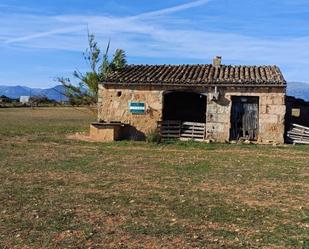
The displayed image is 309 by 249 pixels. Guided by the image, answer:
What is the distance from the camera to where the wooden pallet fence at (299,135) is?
883 inches

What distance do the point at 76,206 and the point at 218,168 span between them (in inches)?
243

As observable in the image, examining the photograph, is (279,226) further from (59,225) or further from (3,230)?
(3,230)

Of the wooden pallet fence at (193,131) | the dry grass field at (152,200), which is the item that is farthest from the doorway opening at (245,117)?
the dry grass field at (152,200)

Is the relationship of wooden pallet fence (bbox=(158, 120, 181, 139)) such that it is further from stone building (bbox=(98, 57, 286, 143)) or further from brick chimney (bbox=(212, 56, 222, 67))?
brick chimney (bbox=(212, 56, 222, 67))

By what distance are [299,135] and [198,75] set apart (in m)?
5.65

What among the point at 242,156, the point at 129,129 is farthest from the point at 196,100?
the point at 242,156

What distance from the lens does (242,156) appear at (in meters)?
16.9

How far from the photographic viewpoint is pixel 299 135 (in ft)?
74.1

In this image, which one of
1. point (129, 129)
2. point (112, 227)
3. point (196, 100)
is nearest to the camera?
point (112, 227)

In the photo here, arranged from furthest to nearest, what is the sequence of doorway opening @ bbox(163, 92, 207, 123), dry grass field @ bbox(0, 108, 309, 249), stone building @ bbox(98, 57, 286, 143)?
doorway opening @ bbox(163, 92, 207, 123), stone building @ bbox(98, 57, 286, 143), dry grass field @ bbox(0, 108, 309, 249)

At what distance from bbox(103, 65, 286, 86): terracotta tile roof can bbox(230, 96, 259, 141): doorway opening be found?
960 millimetres

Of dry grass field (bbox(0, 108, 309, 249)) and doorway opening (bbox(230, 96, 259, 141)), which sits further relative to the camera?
doorway opening (bbox(230, 96, 259, 141))

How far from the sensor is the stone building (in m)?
21.9

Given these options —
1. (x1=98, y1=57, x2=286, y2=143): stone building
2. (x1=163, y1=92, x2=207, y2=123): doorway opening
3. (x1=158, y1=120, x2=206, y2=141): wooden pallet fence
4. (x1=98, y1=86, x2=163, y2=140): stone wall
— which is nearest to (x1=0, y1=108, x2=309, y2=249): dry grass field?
(x1=98, y1=57, x2=286, y2=143): stone building
